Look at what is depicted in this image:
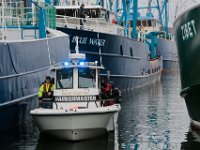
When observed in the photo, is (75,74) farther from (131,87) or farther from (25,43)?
(131,87)

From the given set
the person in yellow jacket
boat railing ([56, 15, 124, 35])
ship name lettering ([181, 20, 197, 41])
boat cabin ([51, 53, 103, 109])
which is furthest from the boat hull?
boat railing ([56, 15, 124, 35])

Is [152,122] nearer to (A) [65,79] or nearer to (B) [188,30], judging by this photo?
(A) [65,79]

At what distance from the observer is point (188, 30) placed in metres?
17.6

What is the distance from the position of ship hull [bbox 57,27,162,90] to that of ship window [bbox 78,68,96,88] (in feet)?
45.6

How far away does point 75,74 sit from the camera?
17.9 metres

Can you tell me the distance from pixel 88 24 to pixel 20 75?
15270 mm

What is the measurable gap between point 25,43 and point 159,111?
707 centimetres

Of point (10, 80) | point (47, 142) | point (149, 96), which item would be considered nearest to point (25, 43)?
point (10, 80)

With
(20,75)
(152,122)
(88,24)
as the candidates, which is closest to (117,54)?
(88,24)

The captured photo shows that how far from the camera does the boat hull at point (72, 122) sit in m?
16.5

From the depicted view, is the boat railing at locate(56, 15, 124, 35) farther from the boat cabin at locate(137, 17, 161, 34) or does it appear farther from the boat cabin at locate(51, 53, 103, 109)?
the boat cabin at locate(137, 17, 161, 34)

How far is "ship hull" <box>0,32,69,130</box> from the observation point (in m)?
18.7

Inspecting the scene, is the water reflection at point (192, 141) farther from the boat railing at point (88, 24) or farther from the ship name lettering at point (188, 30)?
the boat railing at point (88, 24)

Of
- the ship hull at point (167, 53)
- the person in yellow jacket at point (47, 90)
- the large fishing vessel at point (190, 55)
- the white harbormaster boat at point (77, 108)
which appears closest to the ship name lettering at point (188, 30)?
the large fishing vessel at point (190, 55)
